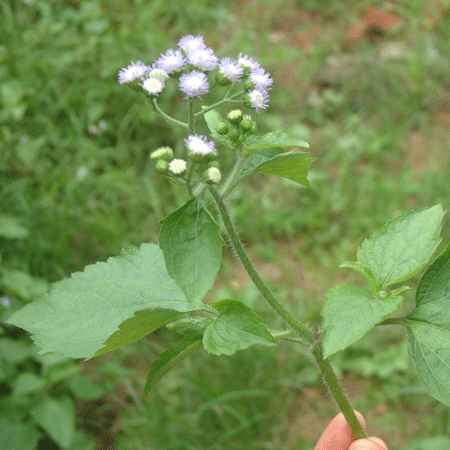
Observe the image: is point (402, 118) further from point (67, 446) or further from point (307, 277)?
point (67, 446)

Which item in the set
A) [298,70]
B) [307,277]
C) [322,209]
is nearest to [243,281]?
[307,277]

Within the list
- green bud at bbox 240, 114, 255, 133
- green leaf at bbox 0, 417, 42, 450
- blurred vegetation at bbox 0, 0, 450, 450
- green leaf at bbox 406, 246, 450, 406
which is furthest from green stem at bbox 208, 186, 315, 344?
green leaf at bbox 0, 417, 42, 450

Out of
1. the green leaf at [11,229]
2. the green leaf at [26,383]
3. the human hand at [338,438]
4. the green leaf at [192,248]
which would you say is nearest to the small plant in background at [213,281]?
the green leaf at [192,248]

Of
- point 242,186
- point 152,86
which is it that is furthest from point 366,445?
point 242,186

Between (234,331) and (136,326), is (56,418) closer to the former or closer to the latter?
(136,326)

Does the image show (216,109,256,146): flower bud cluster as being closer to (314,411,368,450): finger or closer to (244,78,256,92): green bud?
(244,78,256,92): green bud
